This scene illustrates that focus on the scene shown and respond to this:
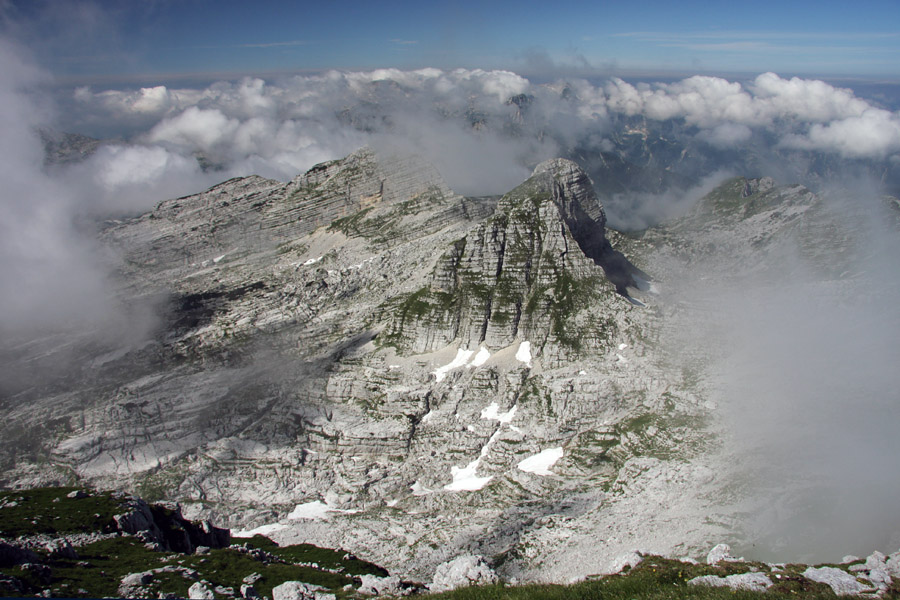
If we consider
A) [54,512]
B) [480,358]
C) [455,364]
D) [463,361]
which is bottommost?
[54,512]

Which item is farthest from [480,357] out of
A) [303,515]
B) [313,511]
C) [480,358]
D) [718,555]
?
[718,555]

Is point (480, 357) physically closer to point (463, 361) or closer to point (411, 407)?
point (463, 361)

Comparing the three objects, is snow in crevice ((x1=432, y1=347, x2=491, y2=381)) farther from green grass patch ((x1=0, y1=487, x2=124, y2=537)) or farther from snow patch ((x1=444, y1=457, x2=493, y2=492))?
green grass patch ((x1=0, y1=487, x2=124, y2=537))

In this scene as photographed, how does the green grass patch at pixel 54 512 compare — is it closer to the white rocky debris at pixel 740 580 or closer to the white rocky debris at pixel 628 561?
the white rocky debris at pixel 628 561

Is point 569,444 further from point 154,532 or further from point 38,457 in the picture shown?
point 38,457

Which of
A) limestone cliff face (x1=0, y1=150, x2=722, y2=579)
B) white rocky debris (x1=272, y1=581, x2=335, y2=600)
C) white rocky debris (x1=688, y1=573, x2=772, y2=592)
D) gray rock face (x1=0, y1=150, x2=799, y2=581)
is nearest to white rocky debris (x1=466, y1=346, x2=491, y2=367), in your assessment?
limestone cliff face (x1=0, y1=150, x2=722, y2=579)

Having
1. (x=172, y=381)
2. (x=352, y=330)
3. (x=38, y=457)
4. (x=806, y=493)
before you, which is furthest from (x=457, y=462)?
(x=38, y=457)
